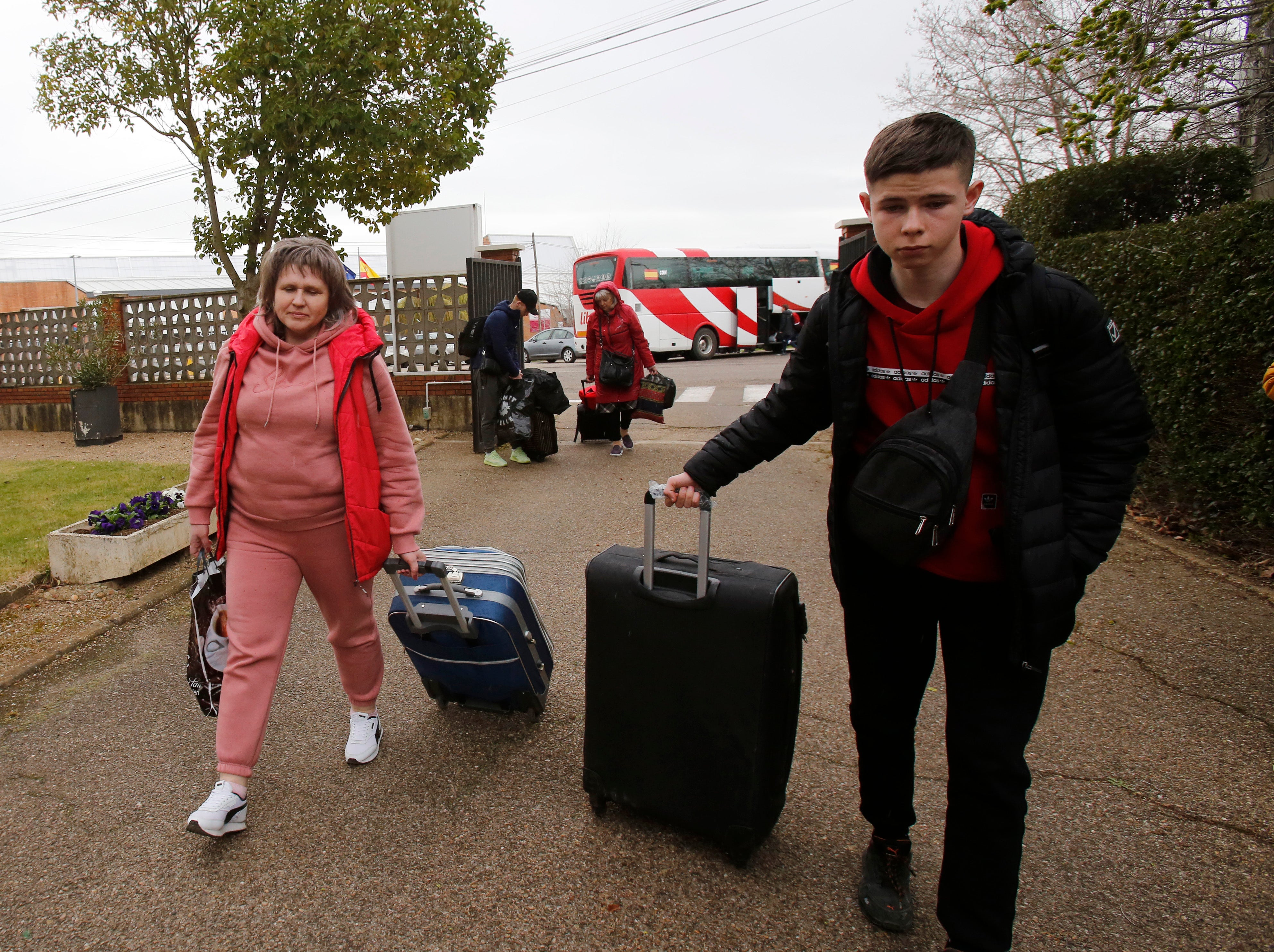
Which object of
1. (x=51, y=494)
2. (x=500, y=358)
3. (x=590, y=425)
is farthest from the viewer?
(x=590, y=425)

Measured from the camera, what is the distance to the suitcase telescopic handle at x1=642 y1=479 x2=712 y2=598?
2232 millimetres

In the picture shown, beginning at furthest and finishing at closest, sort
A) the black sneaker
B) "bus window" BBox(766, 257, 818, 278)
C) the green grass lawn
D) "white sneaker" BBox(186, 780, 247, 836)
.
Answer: "bus window" BBox(766, 257, 818, 278)
the green grass lawn
"white sneaker" BBox(186, 780, 247, 836)
the black sneaker

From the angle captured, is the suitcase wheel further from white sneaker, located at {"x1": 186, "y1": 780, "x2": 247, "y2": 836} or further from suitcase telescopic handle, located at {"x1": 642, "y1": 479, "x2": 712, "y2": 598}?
white sneaker, located at {"x1": 186, "y1": 780, "x2": 247, "y2": 836}

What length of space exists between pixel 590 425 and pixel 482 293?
1.81 m

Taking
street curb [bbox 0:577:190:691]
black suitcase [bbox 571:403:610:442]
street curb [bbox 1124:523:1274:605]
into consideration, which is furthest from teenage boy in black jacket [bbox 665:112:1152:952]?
black suitcase [bbox 571:403:610:442]

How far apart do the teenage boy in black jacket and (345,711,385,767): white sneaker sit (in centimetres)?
175

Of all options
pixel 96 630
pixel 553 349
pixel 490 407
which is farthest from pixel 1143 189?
pixel 553 349

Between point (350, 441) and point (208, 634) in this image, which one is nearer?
point (350, 441)

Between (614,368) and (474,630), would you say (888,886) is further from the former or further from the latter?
(614,368)

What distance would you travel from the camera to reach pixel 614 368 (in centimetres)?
866

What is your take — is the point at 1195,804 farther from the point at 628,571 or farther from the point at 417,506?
the point at 417,506

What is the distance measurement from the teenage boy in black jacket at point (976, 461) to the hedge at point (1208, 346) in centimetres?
350

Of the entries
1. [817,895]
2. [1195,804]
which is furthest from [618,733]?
[1195,804]

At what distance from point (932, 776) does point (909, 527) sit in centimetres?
142
